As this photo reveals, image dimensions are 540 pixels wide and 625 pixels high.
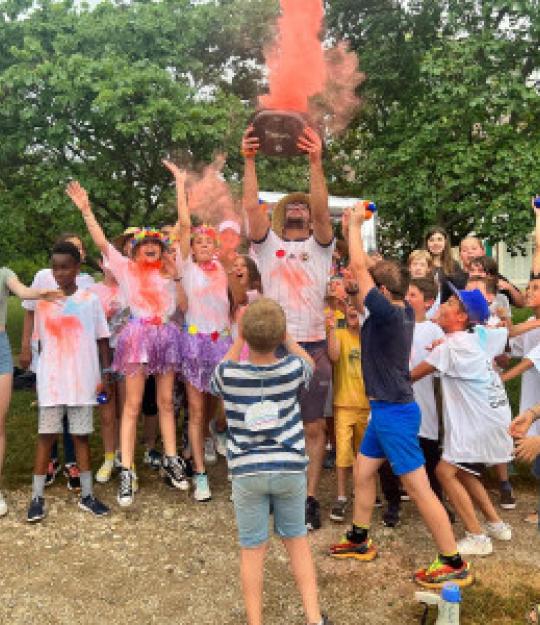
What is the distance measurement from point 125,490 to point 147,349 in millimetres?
991

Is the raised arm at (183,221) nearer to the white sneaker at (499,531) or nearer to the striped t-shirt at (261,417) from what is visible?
the striped t-shirt at (261,417)

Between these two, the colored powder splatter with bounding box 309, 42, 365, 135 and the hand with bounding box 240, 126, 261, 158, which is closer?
the hand with bounding box 240, 126, 261, 158

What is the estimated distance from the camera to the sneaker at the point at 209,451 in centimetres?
544

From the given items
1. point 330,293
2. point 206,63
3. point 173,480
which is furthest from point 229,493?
point 206,63

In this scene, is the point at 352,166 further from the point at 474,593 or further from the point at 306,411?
the point at 474,593

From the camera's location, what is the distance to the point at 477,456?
375 cm

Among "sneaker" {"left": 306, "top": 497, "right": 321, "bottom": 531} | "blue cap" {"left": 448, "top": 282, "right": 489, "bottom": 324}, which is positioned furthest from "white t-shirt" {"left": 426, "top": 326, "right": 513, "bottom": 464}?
"sneaker" {"left": 306, "top": 497, "right": 321, "bottom": 531}

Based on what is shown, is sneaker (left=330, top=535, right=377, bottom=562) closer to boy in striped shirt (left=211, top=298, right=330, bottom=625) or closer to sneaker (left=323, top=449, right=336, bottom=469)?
boy in striped shirt (left=211, top=298, right=330, bottom=625)

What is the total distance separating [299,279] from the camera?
416cm

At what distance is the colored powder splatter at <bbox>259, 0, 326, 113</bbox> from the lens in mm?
4391

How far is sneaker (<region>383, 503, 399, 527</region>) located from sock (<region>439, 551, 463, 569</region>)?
0.82m

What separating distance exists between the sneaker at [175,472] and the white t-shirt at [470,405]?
1944 millimetres

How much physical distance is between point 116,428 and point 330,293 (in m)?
2.18

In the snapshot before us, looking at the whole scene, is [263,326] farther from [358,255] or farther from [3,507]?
[3,507]
